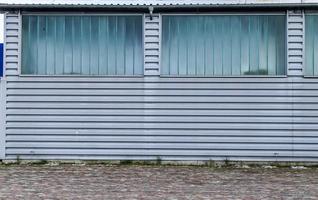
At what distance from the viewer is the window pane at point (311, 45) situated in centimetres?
1623

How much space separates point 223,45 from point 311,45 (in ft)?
6.91

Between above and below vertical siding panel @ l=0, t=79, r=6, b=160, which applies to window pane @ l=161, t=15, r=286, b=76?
above

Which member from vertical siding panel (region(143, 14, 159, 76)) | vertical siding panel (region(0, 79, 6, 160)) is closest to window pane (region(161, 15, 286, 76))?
vertical siding panel (region(143, 14, 159, 76))

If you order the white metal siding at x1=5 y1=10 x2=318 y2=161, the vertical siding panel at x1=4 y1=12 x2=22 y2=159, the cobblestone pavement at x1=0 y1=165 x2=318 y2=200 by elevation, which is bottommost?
the cobblestone pavement at x1=0 y1=165 x2=318 y2=200

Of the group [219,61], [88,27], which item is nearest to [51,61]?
[88,27]

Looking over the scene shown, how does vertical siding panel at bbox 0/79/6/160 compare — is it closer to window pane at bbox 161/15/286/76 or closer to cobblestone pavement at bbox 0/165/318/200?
cobblestone pavement at bbox 0/165/318/200

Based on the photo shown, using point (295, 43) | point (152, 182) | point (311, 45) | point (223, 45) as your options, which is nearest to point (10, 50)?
point (223, 45)

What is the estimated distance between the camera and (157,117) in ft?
53.2

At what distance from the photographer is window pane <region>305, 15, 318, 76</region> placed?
53.3 ft

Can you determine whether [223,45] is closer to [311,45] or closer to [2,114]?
[311,45]

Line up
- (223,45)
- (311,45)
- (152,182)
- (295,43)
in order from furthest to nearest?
(223,45) < (311,45) < (295,43) < (152,182)

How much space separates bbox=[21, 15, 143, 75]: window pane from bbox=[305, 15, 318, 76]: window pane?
4.12 m

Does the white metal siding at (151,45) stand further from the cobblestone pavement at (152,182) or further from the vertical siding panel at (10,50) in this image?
the vertical siding panel at (10,50)

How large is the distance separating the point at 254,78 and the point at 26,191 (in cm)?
658
